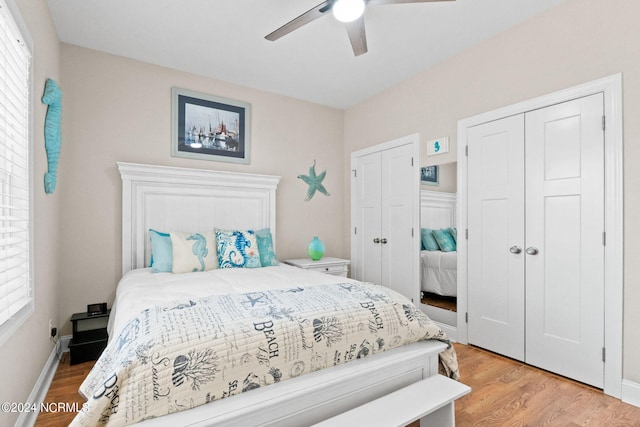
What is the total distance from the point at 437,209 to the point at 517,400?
170 centimetres

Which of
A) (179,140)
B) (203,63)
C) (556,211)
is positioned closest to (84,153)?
(179,140)

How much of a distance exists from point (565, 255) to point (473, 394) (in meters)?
1.16

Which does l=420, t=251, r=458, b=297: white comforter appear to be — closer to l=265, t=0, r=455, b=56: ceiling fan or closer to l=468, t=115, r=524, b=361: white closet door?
l=468, t=115, r=524, b=361: white closet door

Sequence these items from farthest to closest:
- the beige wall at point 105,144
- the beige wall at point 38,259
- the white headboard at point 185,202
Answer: the white headboard at point 185,202
the beige wall at point 105,144
the beige wall at point 38,259

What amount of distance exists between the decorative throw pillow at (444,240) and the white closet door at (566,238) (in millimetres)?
669

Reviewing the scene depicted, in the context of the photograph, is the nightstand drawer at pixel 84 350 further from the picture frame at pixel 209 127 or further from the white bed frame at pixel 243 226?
the picture frame at pixel 209 127

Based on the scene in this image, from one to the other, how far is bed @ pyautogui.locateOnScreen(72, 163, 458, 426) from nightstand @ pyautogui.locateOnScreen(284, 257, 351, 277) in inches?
51.6

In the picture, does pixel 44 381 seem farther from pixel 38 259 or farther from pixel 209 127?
pixel 209 127

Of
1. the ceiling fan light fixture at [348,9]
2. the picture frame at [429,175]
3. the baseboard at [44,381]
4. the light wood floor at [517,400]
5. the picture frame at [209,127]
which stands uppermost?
the ceiling fan light fixture at [348,9]

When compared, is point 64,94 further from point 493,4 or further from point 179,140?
point 493,4

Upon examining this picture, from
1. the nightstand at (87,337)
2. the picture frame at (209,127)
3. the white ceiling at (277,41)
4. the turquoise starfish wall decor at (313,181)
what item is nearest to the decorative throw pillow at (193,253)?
the nightstand at (87,337)

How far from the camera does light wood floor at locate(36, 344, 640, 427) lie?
1.81 m

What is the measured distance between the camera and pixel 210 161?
11.5ft

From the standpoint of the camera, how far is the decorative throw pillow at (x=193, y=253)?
2711 mm
